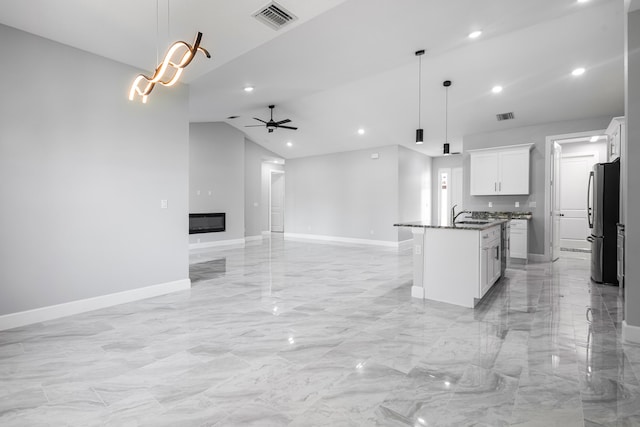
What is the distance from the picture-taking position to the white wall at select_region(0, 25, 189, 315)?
3270mm

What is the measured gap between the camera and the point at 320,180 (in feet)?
35.9

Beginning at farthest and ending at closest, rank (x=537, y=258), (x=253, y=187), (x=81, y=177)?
(x=253, y=187), (x=537, y=258), (x=81, y=177)

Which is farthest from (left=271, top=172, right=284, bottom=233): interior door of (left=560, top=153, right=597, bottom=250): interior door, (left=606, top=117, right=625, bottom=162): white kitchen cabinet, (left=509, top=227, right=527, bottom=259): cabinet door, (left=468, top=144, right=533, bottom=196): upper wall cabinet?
(left=606, top=117, right=625, bottom=162): white kitchen cabinet

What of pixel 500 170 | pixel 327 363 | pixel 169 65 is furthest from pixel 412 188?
pixel 327 363

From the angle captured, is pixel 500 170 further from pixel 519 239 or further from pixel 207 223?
pixel 207 223

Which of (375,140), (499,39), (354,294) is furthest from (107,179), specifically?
(375,140)

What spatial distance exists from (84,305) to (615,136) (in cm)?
787

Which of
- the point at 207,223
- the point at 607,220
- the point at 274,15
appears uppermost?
the point at 274,15

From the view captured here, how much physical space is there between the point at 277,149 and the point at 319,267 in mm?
5851

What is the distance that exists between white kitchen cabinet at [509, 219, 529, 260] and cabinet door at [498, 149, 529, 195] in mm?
680

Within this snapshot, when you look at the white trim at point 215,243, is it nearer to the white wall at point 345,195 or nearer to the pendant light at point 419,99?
the white wall at point 345,195

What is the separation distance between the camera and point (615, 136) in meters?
5.23

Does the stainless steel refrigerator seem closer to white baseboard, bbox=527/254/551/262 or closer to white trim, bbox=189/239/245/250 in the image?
white baseboard, bbox=527/254/551/262

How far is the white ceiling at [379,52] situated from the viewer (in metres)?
3.14
